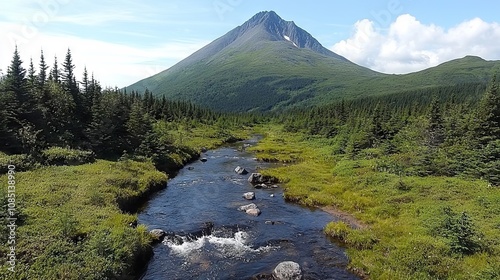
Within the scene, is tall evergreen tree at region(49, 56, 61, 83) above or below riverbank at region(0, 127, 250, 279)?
above

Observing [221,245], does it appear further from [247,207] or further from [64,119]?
[64,119]

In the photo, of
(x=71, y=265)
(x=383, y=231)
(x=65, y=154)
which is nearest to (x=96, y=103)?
(x=65, y=154)

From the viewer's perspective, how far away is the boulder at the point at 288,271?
21141mm

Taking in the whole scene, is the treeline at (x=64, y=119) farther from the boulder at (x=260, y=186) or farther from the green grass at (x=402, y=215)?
the green grass at (x=402, y=215)

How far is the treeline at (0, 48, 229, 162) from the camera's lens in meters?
42.6

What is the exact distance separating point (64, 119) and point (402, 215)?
167 ft

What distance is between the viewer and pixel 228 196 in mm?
A: 40438

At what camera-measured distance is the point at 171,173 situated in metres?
53.7

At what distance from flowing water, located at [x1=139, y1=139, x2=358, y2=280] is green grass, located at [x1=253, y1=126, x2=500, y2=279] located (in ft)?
7.17

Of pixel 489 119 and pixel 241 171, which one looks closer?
pixel 489 119

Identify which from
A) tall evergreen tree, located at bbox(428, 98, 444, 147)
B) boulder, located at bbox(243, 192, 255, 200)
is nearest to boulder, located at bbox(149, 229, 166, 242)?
boulder, located at bbox(243, 192, 255, 200)

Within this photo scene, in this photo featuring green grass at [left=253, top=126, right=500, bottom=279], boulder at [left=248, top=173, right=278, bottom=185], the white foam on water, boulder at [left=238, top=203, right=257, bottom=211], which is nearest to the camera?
green grass at [left=253, top=126, right=500, bottom=279]

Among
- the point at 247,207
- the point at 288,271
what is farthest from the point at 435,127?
the point at 288,271

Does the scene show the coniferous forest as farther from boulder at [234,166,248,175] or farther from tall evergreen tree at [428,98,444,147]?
boulder at [234,166,248,175]
